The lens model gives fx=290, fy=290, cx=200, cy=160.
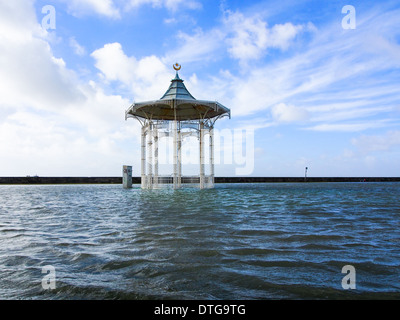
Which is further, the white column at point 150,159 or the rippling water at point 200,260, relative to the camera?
the white column at point 150,159

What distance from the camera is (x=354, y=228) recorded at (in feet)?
26.9

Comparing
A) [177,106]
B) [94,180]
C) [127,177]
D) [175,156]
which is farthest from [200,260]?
[94,180]

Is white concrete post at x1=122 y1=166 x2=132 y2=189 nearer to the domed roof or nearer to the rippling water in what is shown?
the domed roof

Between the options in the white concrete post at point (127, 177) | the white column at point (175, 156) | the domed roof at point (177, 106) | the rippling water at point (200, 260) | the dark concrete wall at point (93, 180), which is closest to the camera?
the rippling water at point (200, 260)

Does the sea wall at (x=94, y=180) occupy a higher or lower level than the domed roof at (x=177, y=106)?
lower

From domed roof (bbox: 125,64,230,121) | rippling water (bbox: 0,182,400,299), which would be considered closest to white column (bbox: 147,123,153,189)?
domed roof (bbox: 125,64,230,121)

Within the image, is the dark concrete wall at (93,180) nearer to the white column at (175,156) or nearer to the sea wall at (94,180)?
the sea wall at (94,180)

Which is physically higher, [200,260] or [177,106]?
[177,106]

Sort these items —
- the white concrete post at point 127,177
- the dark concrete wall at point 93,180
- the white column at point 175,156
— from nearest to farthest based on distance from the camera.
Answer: the white column at point 175,156 < the white concrete post at point 127,177 < the dark concrete wall at point 93,180

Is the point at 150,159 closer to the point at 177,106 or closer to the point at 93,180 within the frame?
the point at 177,106

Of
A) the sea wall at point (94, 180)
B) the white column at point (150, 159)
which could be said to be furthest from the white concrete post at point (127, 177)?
the sea wall at point (94, 180)
